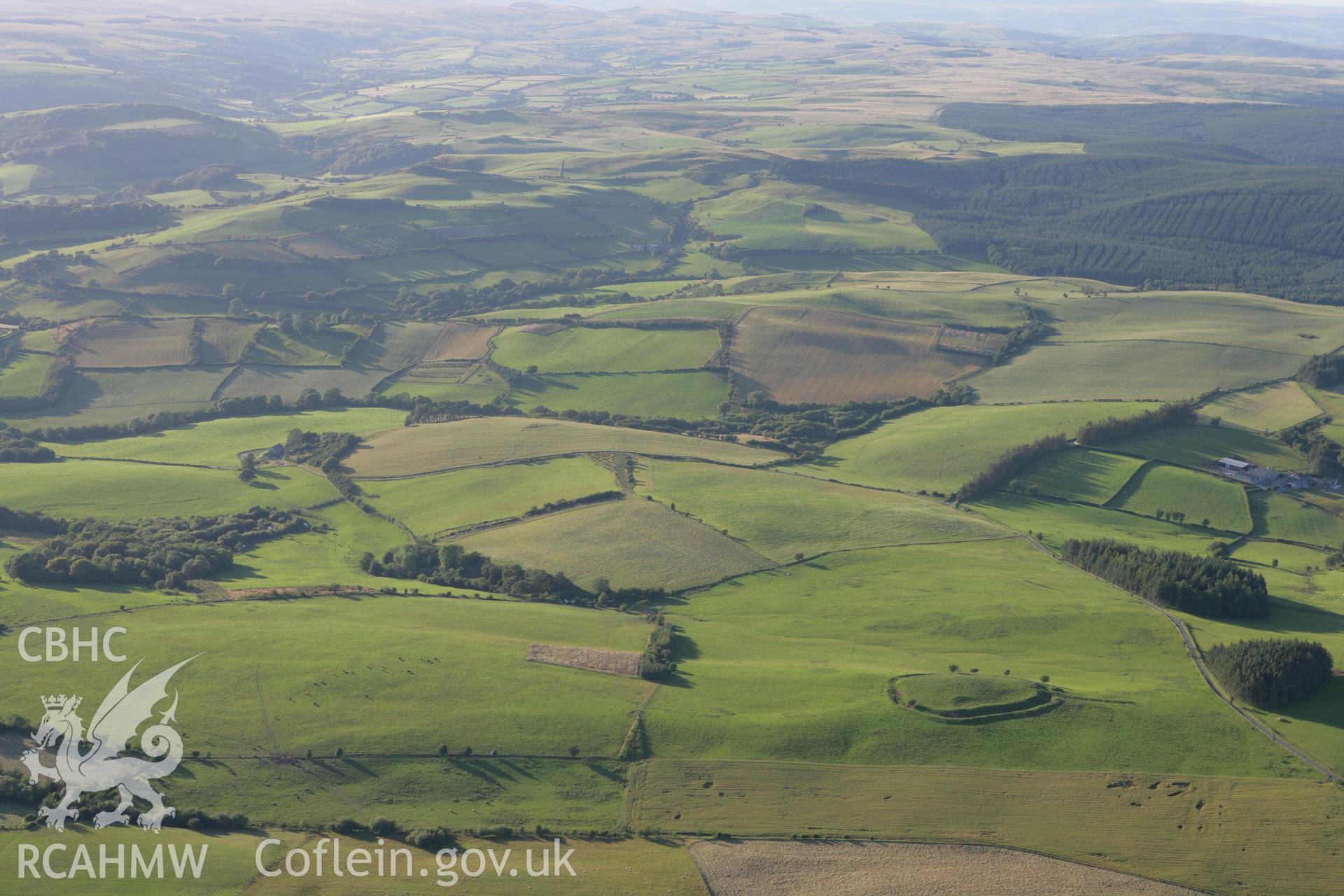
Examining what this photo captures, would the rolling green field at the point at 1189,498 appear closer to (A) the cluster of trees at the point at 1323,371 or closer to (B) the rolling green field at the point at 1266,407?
(B) the rolling green field at the point at 1266,407

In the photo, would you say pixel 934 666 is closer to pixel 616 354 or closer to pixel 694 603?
pixel 694 603

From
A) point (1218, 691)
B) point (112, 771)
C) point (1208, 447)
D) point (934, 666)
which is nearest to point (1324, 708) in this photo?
point (1218, 691)

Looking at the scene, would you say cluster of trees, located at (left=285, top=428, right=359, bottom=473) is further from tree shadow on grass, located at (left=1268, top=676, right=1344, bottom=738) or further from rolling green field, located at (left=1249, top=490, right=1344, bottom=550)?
rolling green field, located at (left=1249, top=490, right=1344, bottom=550)

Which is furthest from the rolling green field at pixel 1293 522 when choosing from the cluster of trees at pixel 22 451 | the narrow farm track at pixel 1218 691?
the cluster of trees at pixel 22 451

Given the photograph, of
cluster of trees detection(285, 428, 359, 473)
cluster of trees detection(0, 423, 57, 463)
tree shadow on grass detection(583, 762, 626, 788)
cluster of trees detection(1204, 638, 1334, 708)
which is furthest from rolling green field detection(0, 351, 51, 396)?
cluster of trees detection(1204, 638, 1334, 708)

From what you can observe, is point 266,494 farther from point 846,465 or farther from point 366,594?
point 846,465
